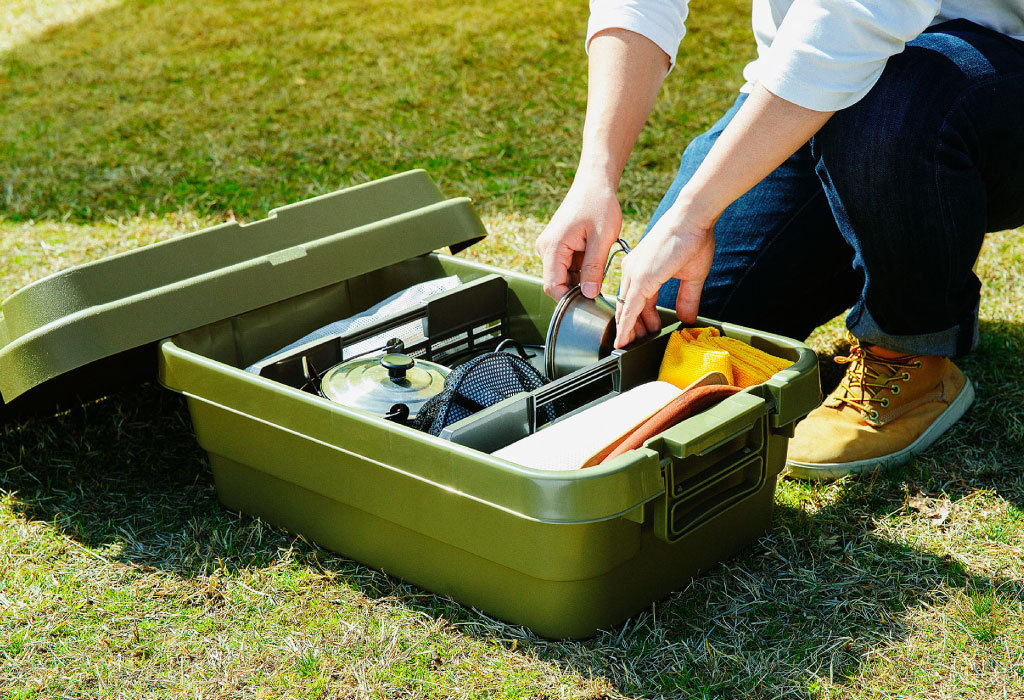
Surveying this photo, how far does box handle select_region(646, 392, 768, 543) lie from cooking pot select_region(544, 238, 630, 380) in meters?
0.21

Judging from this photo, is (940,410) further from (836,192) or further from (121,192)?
A: (121,192)

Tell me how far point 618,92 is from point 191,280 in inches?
22.0

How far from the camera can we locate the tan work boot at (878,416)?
1.30 m

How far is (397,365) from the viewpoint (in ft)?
3.91

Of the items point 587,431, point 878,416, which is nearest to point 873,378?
point 878,416

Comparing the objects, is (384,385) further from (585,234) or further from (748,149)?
(748,149)

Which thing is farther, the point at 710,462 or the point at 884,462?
the point at 884,462

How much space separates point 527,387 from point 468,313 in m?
0.22

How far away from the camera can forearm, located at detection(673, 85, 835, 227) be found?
40.9 inches

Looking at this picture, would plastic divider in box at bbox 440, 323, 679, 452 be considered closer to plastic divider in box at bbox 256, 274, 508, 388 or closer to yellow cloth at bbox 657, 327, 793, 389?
yellow cloth at bbox 657, 327, 793, 389

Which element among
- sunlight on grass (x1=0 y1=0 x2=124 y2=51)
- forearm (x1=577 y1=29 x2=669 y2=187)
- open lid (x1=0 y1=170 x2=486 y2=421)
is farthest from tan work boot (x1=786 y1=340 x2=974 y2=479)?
sunlight on grass (x1=0 y1=0 x2=124 y2=51)

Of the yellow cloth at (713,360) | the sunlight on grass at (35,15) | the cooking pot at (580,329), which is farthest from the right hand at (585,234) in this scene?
the sunlight on grass at (35,15)

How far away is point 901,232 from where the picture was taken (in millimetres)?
1188

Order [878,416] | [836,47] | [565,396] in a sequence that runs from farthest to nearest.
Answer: [878,416], [565,396], [836,47]
